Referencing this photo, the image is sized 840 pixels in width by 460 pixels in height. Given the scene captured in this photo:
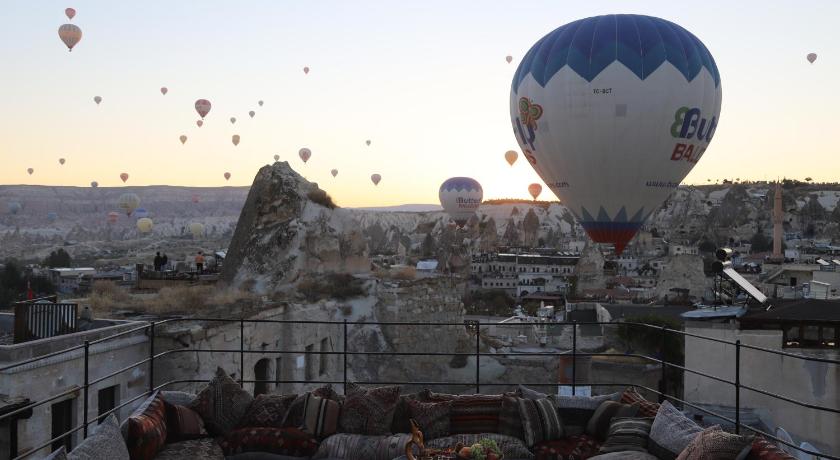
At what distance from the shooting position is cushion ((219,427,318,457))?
21.7 feet

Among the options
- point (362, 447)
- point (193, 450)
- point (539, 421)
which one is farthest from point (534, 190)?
Answer: point (193, 450)

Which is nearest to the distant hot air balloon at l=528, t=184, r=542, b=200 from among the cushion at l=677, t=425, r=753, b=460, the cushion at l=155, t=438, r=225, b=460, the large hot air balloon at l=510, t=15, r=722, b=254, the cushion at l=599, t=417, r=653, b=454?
the large hot air balloon at l=510, t=15, r=722, b=254

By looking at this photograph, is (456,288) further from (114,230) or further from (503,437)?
(114,230)

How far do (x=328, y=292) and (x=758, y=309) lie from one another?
10.6 meters

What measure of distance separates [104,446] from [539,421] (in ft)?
11.2

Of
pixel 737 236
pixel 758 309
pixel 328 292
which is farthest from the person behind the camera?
pixel 737 236

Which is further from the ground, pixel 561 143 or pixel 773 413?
pixel 561 143

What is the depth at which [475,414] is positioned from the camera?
6973 millimetres

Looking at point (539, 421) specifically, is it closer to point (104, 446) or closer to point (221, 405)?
point (221, 405)

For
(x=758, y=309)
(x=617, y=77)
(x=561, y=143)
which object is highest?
(x=617, y=77)

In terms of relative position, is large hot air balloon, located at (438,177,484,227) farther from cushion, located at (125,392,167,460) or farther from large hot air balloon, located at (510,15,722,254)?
cushion, located at (125,392,167,460)

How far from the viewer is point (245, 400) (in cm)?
711

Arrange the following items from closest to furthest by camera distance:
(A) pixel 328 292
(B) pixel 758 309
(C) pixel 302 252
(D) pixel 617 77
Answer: (D) pixel 617 77
(B) pixel 758 309
(A) pixel 328 292
(C) pixel 302 252

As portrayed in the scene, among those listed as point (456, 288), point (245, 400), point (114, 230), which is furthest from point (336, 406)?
point (114, 230)
